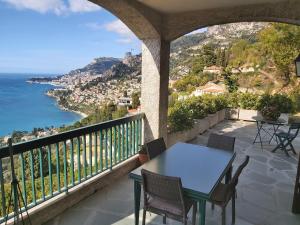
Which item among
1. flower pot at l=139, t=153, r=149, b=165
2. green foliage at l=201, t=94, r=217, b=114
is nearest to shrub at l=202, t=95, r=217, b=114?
green foliage at l=201, t=94, r=217, b=114

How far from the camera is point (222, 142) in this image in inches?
130

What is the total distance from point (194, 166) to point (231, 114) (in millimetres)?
7992

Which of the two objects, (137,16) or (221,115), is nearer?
(137,16)

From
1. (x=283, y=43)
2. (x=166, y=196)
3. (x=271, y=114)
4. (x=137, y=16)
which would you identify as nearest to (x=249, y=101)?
(x=271, y=114)

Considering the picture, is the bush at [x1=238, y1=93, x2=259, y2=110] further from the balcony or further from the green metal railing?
the green metal railing

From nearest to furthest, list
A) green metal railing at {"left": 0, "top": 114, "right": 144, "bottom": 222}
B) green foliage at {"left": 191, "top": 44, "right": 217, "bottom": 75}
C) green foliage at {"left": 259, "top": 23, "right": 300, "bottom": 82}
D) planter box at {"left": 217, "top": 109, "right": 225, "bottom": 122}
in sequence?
green metal railing at {"left": 0, "top": 114, "right": 144, "bottom": 222}, planter box at {"left": 217, "top": 109, "right": 225, "bottom": 122}, green foliage at {"left": 259, "top": 23, "right": 300, "bottom": 82}, green foliage at {"left": 191, "top": 44, "right": 217, "bottom": 75}

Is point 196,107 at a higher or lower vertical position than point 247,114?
higher

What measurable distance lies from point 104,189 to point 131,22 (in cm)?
283

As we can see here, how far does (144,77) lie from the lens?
4.71 m

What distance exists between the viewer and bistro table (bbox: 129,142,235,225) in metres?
2.04

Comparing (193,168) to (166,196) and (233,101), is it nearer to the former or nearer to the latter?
(166,196)

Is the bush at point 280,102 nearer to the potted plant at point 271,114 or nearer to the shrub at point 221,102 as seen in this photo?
the shrub at point 221,102

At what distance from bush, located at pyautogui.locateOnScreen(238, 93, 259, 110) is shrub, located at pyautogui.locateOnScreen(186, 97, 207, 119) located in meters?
2.89

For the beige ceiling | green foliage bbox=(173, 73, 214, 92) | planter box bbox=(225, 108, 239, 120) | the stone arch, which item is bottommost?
planter box bbox=(225, 108, 239, 120)
